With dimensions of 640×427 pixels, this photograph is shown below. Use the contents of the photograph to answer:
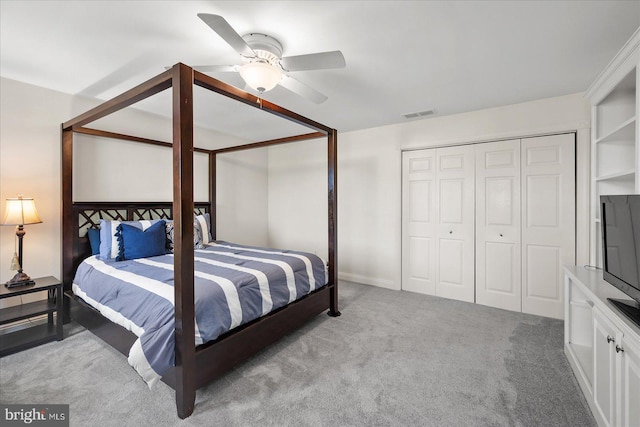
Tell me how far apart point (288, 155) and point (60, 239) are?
3354 millimetres

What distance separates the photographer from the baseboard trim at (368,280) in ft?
13.6

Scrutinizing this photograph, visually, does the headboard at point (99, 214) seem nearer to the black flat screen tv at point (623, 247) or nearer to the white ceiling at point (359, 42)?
the white ceiling at point (359, 42)

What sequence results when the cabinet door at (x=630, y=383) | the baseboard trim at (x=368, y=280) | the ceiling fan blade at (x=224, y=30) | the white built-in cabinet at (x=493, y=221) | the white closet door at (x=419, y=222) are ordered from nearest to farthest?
the cabinet door at (x=630, y=383), the ceiling fan blade at (x=224, y=30), the white built-in cabinet at (x=493, y=221), the white closet door at (x=419, y=222), the baseboard trim at (x=368, y=280)

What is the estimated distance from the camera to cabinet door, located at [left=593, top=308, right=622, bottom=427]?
1.42 meters

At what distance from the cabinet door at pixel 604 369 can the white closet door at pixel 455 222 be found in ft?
6.20

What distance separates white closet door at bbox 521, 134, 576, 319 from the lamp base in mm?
5019

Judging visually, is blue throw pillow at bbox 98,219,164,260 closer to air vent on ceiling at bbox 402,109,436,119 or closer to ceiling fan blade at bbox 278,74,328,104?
ceiling fan blade at bbox 278,74,328,104

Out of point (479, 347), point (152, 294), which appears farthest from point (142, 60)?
point (479, 347)

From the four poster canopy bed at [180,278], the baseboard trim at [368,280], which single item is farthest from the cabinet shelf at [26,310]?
the baseboard trim at [368,280]

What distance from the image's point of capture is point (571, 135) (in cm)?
298

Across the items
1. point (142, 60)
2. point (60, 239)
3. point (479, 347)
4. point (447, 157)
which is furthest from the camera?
point (447, 157)

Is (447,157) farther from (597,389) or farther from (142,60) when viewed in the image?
(142,60)

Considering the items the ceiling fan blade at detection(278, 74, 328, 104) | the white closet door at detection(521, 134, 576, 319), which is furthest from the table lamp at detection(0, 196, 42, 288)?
the white closet door at detection(521, 134, 576, 319)

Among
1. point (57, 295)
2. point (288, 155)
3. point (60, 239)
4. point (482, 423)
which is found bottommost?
point (482, 423)
